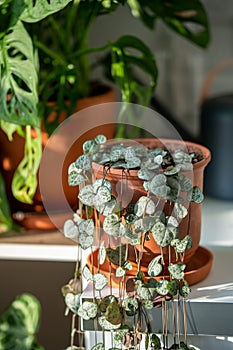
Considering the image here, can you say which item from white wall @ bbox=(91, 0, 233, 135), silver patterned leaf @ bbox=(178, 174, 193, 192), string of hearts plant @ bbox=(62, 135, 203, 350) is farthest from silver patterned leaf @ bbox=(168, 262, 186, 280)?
white wall @ bbox=(91, 0, 233, 135)

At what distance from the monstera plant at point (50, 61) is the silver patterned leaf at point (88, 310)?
274 millimetres

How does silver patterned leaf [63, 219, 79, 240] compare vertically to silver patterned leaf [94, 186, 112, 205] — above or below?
A: below

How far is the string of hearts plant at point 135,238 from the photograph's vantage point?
3.24 feet

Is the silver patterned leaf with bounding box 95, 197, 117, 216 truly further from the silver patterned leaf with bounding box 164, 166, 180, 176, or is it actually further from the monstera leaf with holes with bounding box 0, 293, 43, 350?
the monstera leaf with holes with bounding box 0, 293, 43, 350

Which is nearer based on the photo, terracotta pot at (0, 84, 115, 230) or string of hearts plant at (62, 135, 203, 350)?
string of hearts plant at (62, 135, 203, 350)

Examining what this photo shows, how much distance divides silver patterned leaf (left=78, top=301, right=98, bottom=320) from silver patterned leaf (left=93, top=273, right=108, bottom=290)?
0.02m

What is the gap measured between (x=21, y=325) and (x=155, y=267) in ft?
0.81

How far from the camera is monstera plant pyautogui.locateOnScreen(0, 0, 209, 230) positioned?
1.11 meters

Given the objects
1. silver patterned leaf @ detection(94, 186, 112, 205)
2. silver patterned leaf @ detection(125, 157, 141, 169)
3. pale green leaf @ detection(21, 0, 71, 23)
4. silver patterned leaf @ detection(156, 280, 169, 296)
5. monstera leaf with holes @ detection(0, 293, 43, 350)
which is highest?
pale green leaf @ detection(21, 0, 71, 23)

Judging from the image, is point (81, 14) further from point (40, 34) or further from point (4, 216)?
point (4, 216)

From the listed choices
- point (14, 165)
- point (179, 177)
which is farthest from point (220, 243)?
point (14, 165)

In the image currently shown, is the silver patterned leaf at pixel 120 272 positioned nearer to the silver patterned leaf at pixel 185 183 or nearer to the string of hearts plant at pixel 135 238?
the string of hearts plant at pixel 135 238

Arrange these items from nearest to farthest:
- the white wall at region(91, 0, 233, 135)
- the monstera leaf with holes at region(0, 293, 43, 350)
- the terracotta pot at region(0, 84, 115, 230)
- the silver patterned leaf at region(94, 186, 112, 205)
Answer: the silver patterned leaf at region(94, 186, 112, 205) < the monstera leaf with holes at region(0, 293, 43, 350) < the terracotta pot at region(0, 84, 115, 230) < the white wall at region(91, 0, 233, 135)

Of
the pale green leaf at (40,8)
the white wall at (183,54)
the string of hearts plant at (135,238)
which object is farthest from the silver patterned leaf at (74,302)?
the white wall at (183,54)
